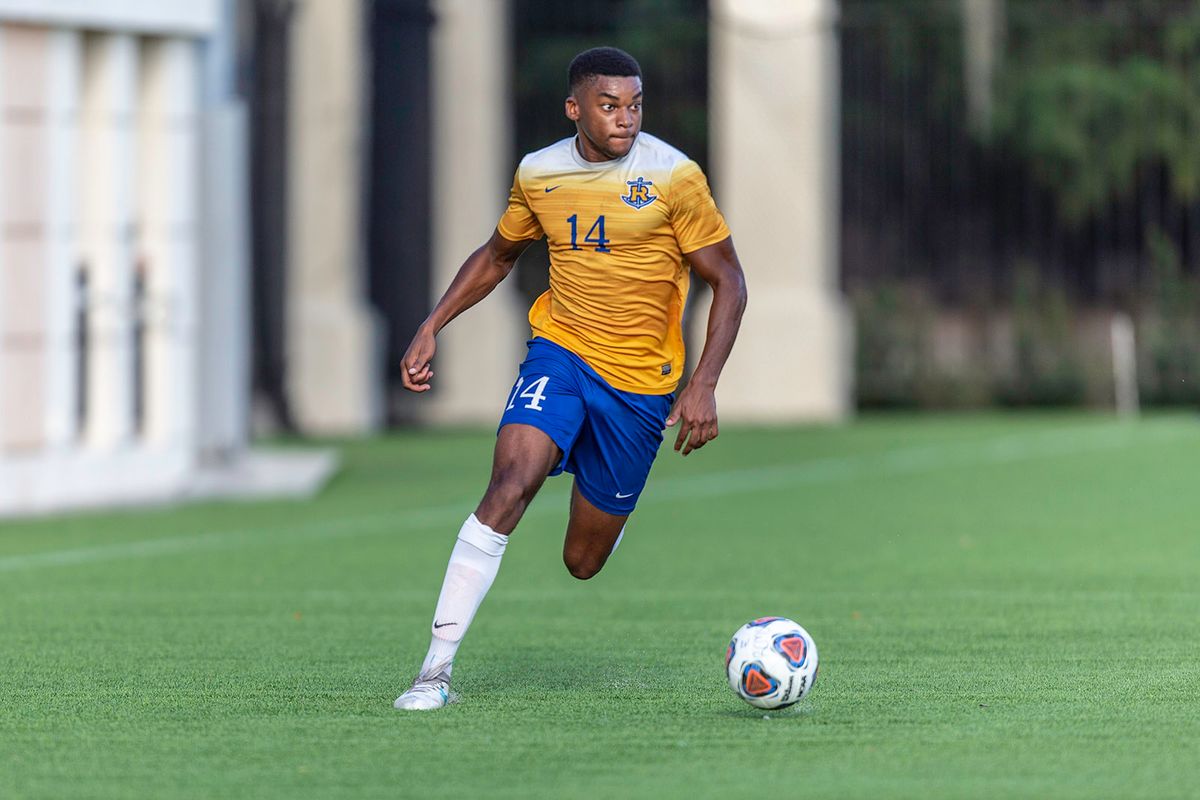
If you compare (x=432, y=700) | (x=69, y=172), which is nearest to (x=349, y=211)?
(x=69, y=172)

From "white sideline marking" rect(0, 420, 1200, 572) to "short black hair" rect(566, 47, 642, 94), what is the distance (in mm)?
6206

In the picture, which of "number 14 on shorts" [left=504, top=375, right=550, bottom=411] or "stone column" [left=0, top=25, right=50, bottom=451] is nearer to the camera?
"number 14 on shorts" [left=504, top=375, right=550, bottom=411]

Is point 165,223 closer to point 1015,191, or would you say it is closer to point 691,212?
point 691,212

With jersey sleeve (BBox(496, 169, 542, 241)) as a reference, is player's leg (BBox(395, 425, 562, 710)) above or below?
below

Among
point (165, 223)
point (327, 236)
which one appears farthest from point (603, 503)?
point (327, 236)

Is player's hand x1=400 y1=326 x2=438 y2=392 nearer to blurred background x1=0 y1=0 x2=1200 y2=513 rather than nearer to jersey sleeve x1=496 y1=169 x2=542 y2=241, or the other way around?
jersey sleeve x1=496 y1=169 x2=542 y2=241

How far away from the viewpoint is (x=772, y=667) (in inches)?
277

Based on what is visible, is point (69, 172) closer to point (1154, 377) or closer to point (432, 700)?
point (432, 700)

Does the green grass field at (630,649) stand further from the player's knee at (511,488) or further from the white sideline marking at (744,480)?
the player's knee at (511,488)

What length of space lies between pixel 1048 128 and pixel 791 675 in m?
27.0

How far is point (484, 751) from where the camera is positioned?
21.4 ft

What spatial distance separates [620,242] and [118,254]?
9.81 meters

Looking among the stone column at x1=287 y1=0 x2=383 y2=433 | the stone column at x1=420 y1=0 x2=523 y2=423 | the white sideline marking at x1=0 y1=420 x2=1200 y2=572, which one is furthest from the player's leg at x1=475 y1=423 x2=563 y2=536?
the stone column at x1=420 y1=0 x2=523 y2=423

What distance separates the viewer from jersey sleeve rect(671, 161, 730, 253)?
770 centimetres
